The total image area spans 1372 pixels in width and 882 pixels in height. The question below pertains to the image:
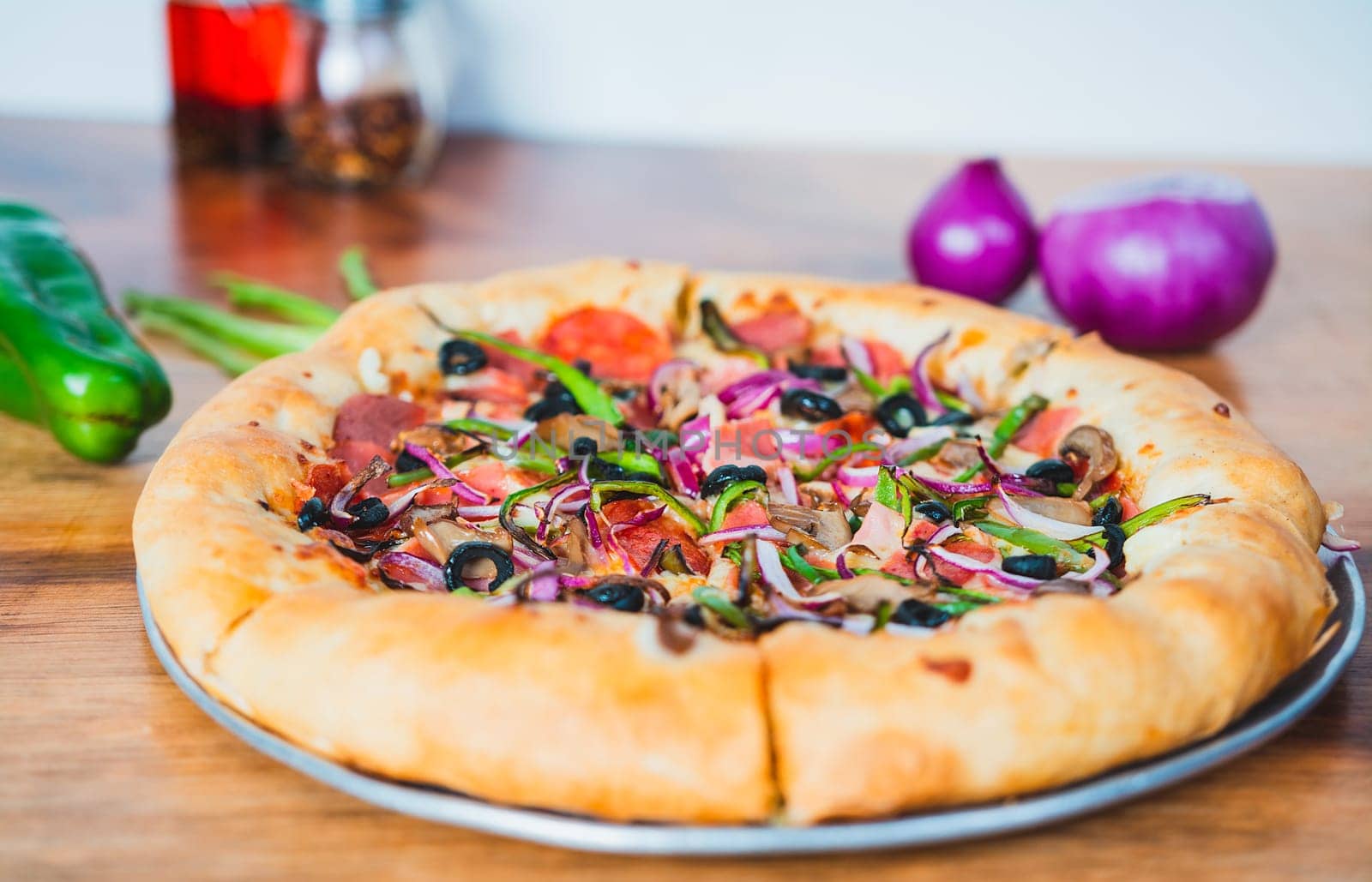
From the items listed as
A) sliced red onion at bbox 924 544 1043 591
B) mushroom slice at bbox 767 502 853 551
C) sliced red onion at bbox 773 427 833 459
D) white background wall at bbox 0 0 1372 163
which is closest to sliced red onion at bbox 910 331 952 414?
sliced red onion at bbox 773 427 833 459

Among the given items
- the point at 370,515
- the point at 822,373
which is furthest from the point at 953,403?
the point at 370,515

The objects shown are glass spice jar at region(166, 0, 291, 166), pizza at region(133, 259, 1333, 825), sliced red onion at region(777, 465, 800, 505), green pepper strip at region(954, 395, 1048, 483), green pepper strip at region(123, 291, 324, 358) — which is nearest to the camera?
pizza at region(133, 259, 1333, 825)

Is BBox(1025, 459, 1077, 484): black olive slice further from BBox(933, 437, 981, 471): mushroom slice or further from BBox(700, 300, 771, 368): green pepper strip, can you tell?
BBox(700, 300, 771, 368): green pepper strip

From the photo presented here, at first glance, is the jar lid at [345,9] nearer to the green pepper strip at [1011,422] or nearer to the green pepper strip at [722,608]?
the green pepper strip at [1011,422]

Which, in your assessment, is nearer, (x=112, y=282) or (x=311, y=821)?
(x=311, y=821)

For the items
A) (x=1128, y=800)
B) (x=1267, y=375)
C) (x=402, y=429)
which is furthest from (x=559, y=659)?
(x=1267, y=375)

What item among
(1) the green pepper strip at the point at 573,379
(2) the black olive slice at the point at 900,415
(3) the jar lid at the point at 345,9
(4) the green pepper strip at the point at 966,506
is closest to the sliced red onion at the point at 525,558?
(1) the green pepper strip at the point at 573,379

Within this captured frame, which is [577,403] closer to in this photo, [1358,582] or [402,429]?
[402,429]
